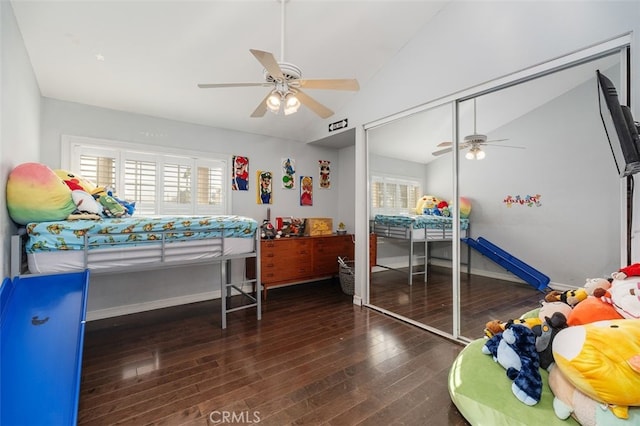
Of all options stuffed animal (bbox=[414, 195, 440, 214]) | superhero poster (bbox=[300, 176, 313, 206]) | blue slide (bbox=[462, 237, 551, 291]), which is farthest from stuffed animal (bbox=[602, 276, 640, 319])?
superhero poster (bbox=[300, 176, 313, 206])

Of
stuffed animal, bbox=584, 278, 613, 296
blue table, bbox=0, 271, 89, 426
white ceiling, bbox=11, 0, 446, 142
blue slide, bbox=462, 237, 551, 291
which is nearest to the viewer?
blue table, bbox=0, 271, 89, 426

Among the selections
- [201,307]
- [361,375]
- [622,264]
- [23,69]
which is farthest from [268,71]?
[201,307]

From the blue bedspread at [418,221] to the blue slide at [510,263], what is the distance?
0.71ft

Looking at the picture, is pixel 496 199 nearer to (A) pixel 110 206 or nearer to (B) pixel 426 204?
(B) pixel 426 204

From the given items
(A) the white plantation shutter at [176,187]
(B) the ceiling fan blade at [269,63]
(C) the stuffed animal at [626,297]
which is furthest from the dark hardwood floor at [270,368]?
(B) the ceiling fan blade at [269,63]

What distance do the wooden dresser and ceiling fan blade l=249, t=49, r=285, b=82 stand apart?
2.45 meters

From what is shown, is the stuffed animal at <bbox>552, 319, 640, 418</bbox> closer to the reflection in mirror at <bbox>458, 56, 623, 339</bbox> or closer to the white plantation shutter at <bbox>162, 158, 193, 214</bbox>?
the reflection in mirror at <bbox>458, 56, 623, 339</bbox>

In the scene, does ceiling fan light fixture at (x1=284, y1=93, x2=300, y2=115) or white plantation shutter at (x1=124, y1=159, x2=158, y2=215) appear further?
white plantation shutter at (x1=124, y1=159, x2=158, y2=215)

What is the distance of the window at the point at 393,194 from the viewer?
337 cm

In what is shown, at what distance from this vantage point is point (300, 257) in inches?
167

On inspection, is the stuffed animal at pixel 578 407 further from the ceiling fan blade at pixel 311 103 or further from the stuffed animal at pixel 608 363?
the ceiling fan blade at pixel 311 103

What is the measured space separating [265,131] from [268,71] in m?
2.47

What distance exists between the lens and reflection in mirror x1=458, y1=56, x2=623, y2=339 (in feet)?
6.59

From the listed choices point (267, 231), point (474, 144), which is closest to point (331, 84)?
point (474, 144)
